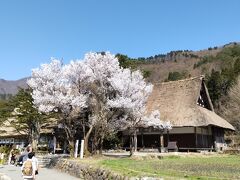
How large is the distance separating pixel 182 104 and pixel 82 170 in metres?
19.5

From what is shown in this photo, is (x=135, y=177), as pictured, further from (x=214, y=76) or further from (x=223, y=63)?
(x=223, y=63)

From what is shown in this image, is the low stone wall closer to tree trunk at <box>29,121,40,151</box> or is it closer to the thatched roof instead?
the thatched roof

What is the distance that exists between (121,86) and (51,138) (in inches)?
822

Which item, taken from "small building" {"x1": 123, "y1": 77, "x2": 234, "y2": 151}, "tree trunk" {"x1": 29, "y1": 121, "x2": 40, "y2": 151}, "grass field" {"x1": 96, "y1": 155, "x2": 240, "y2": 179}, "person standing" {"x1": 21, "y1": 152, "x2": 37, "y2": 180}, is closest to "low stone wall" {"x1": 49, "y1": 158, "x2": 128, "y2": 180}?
"grass field" {"x1": 96, "y1": 155, "x2": 240, "y2": 179}

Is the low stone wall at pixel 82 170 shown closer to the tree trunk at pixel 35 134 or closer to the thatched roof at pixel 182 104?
the thatched roof at pixel 182 104

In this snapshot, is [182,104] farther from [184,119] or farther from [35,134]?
[35,134]

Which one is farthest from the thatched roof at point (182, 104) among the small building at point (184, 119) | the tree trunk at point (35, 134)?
the tree trunk at point (35, 134)

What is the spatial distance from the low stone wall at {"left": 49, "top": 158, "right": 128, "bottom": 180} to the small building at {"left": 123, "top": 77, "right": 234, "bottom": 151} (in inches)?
516

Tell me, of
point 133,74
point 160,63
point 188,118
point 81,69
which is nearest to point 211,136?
point 188,118

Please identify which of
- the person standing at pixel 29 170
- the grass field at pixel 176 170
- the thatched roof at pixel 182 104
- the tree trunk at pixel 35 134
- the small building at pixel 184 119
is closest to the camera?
the person standing at pixel 29 170

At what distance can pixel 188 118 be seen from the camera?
102 ft

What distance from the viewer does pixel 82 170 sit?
623 inches

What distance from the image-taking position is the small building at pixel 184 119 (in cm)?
3119

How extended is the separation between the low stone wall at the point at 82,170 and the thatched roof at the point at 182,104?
44.7 feet
